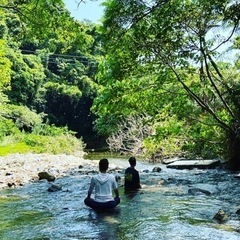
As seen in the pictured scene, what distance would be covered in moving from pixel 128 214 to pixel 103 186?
0.73 meters

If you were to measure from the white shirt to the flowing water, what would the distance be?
312 mm

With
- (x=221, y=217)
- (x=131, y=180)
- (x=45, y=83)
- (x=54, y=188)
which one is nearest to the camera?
(x=221, y=217)

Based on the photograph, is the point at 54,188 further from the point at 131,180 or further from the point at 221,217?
the point at 221,217

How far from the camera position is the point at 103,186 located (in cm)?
734

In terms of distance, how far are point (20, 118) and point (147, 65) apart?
26.4m

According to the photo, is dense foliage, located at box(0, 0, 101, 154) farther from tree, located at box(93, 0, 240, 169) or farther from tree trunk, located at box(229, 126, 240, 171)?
tree trunk, located at box(229, 126, 240, 171)

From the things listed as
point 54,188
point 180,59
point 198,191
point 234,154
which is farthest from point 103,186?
point 234,154

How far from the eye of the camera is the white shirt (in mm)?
7332

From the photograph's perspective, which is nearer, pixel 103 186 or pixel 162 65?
pixel 103 186

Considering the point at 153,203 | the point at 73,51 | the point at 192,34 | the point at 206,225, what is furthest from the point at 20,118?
the point at 206,225

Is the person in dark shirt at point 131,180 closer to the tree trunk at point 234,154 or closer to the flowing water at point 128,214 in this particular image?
the flowing water at point 128,214

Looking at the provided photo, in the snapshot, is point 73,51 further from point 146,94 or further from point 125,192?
point 125,192

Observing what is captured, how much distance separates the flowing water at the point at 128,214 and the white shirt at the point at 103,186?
312 millimetres

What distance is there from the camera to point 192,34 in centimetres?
1179
